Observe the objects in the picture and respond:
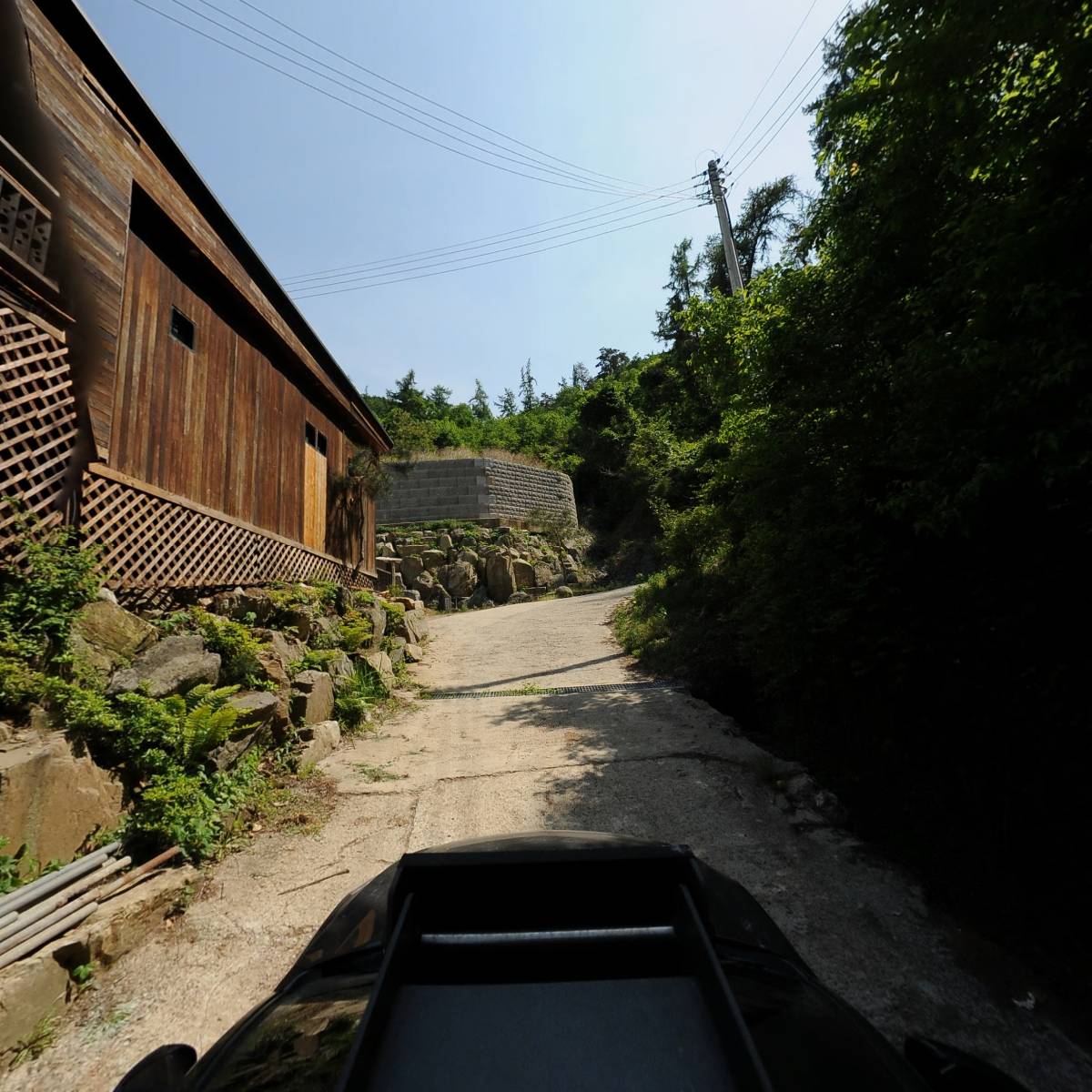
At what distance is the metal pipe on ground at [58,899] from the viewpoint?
257cm

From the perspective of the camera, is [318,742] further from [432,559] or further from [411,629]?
[432,559]

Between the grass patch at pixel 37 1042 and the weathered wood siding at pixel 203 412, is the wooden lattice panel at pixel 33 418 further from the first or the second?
the grass patch at pixel 37 1042

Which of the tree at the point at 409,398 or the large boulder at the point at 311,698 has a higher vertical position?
the tree at the point at 409,398

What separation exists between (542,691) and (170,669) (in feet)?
15.6

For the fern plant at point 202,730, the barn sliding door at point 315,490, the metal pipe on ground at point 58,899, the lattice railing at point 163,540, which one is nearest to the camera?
the metal pipe on ground at point 58,899

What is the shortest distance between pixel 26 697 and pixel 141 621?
126 cm

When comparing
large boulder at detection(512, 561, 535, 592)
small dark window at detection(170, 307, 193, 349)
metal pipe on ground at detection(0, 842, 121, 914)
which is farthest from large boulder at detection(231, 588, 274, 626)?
large boulder at detection(512, 561, 535, 592)

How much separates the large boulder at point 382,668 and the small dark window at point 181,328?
4.56 meters

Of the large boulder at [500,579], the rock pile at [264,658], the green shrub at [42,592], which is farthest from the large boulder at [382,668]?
the large boulder at [500,579]

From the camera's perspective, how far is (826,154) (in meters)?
3.90

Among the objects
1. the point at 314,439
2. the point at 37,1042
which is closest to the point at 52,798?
the point at 37,1042

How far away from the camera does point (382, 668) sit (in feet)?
26.7

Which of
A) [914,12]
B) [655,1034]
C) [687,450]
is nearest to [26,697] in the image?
[655,1034]

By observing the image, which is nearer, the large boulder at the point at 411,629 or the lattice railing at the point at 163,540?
the lattice railing at the point at 163,540
